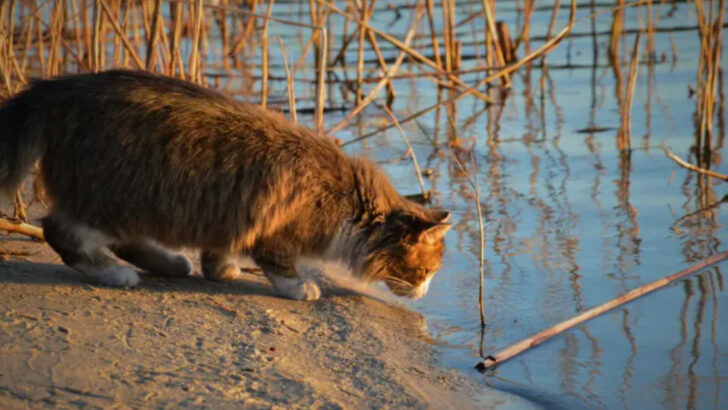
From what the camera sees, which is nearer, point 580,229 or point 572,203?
point 580,229

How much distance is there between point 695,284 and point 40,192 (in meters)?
3.06

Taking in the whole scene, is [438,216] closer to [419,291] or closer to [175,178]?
[419,291]

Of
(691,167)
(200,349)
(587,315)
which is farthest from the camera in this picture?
(691,167)

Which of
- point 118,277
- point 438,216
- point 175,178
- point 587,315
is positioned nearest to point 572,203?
point 438,216

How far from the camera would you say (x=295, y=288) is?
153 inches

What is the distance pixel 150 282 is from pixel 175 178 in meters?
0.55

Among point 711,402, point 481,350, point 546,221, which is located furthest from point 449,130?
point 711,402

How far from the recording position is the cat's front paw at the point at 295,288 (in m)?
3.89

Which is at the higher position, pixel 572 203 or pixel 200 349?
pixel 572 203

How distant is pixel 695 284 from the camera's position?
4.14 m

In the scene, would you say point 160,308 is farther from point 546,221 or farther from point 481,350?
point 546,221

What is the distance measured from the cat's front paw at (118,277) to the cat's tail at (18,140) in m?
0.50

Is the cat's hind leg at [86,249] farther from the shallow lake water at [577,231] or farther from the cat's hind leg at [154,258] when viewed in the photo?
the shallow lake water at [577,231]

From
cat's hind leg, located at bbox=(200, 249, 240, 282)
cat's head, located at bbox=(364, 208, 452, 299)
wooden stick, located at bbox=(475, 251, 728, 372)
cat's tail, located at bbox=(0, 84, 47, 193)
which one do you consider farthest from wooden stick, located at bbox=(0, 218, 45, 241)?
wooden stick, located at bbox=(475, 251, 728, 372)
